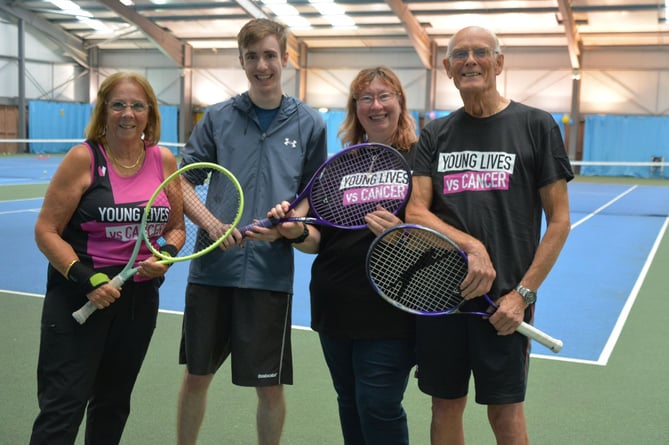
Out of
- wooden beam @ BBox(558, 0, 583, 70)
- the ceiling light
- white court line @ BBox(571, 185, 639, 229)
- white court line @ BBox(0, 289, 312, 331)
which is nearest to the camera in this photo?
white court line @ BBox(0, 289, 312, 331)

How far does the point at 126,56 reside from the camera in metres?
33.5

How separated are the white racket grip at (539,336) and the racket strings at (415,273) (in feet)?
0.82

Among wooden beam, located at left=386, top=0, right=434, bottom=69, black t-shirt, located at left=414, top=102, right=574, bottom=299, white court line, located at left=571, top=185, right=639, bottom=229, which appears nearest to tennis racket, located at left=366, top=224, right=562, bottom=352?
black t-shirt, located at left=414, top=102, right=574, bottom=299

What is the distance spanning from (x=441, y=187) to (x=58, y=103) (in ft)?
108

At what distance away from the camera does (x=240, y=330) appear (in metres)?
3.17

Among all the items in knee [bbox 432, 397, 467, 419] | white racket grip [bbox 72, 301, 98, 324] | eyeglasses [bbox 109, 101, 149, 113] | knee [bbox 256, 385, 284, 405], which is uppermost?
eyeglasses [bbox 109, 101, 149, 113]

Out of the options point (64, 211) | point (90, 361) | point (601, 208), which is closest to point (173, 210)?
point (64, 211)

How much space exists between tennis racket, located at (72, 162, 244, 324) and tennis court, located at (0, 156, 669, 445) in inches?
50.6

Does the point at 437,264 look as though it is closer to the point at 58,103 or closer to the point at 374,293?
the point at 374,293

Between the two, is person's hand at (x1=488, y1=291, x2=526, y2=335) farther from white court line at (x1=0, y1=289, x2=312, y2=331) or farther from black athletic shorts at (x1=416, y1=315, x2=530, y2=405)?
white court line at (x1=0, y1=289, x2=312, y2=331)

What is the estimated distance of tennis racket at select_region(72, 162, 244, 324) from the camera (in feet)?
9.34

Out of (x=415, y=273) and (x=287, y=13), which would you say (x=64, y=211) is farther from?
(x=287, y=13)

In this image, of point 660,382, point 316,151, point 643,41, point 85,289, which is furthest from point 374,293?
point 643,41

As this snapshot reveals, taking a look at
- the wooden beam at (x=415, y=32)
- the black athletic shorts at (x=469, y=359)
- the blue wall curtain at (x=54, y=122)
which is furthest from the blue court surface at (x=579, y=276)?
the blue wall curtain at (x=54, y=122)
